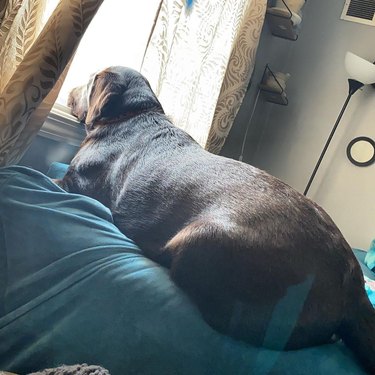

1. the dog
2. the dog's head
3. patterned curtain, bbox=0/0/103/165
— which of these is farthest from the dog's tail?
the dog's head

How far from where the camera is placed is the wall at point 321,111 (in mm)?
1747

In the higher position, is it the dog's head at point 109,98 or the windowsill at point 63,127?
the dog's head at point 109,98

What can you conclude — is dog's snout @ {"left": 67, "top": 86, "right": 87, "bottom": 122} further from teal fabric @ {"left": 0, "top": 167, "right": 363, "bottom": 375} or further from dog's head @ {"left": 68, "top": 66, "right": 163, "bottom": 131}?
teal fabric @ {"left": 0, "top": 167, "right": 363, "bottom": 375}

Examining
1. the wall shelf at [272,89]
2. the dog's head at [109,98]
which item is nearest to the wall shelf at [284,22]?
the wall shelf at [272,89]

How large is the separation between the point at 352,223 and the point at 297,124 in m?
0.49

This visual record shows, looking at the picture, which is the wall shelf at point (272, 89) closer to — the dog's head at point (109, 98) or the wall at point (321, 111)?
the wall at point (321, 111)

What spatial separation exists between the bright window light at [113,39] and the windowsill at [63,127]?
73mm

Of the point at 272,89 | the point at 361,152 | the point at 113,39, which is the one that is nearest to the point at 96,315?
the point at 113,39

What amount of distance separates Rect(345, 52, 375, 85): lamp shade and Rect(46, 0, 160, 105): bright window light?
0.78 meters

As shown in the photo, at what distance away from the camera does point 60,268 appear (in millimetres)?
779

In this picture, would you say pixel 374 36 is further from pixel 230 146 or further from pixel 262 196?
pixel 262 196

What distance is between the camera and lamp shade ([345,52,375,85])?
1756 mm

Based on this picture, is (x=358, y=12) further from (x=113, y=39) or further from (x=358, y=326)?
(x=358, y=326)

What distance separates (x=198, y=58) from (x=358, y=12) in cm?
63
